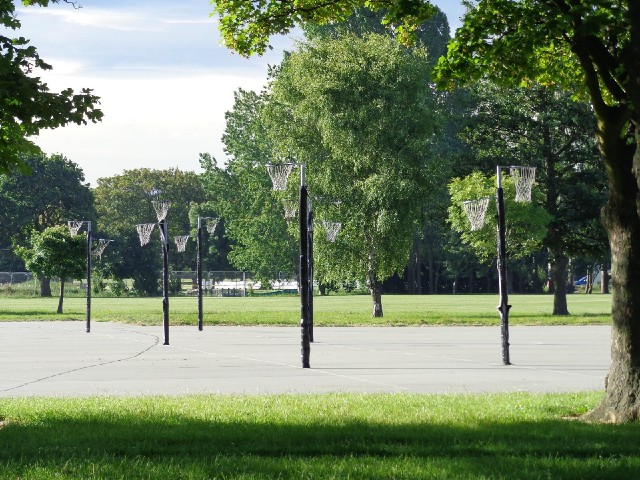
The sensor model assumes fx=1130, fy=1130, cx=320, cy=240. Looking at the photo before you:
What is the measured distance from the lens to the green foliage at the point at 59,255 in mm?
51469

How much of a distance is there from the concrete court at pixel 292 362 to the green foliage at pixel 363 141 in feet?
40.0

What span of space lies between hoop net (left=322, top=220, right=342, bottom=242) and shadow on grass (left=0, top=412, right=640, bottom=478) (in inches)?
1385

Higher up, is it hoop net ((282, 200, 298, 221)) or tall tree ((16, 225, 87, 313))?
hoop net ((282, 200, 298, 221))

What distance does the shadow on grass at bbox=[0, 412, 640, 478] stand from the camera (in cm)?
877

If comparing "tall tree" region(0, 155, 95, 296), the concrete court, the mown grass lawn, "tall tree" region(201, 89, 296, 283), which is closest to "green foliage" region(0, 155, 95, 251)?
"tall tree" region(0, 155, 95, 296)

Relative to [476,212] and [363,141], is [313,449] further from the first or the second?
[363,141]

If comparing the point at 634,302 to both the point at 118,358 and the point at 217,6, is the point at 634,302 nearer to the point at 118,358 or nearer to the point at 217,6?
the point at 217,6

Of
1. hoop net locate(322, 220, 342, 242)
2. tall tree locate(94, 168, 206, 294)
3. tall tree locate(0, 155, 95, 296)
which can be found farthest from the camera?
tall tree locate(94, 168, 206, 294)

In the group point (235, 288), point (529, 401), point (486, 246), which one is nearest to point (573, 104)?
point (486, 246)

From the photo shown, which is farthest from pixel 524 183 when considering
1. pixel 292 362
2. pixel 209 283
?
pixel 209 283

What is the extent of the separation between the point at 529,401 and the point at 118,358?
39.2 feet

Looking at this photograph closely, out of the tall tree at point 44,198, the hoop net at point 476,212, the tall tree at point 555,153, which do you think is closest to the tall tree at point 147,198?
the tall tree at point 44,198

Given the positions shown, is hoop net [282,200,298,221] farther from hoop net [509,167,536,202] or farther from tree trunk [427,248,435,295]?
tree trunk [427,248,435,295]

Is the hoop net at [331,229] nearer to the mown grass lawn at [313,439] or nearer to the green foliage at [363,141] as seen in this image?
the green foliage at [363,141]
